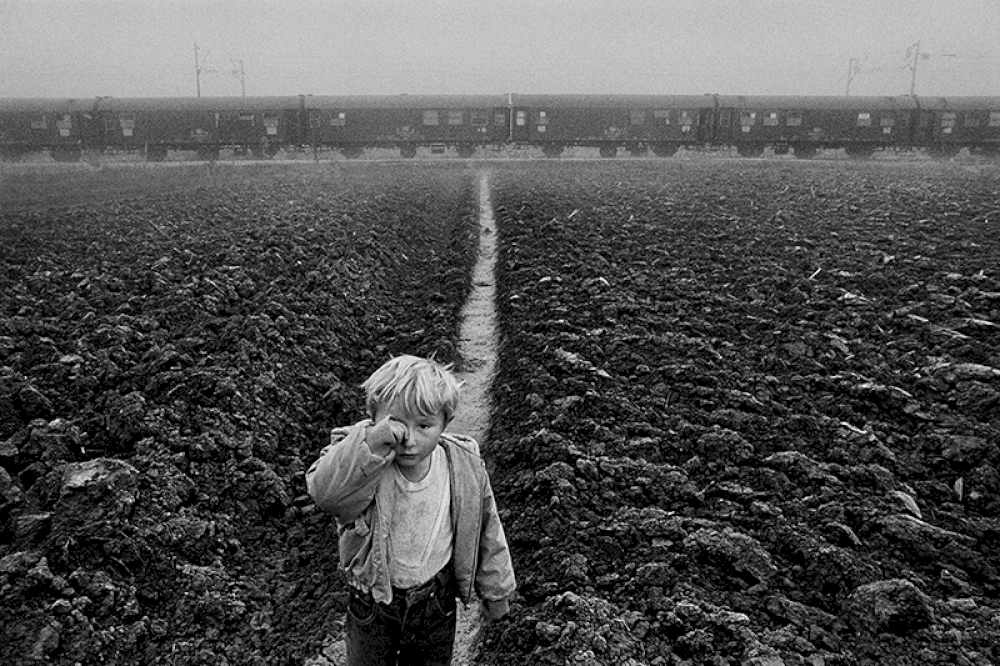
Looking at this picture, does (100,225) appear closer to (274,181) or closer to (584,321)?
(584,321)

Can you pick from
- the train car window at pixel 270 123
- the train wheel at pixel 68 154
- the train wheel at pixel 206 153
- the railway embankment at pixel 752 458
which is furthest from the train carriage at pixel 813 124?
the train wheel at pixel 68 154

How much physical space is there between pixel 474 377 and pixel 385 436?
5.90m

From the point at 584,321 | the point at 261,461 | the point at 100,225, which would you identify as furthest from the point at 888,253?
the point at 100,225

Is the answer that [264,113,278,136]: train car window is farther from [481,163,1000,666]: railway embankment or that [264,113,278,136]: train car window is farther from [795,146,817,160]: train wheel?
[481,163,1000,666]: railway embankment

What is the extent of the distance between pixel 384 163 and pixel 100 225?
84.3ft

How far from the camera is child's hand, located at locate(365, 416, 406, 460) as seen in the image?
2488 millimetres

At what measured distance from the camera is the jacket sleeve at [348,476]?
2.54m

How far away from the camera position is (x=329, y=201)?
20953 millimetres

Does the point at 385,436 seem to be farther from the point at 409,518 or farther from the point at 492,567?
the point at 492,567


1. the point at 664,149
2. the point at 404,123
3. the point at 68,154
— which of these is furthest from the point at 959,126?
the point at 68,154

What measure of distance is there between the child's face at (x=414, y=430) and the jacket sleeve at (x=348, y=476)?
9 centimetres

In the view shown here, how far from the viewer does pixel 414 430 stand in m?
2.62

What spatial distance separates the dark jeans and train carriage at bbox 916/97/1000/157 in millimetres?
51127

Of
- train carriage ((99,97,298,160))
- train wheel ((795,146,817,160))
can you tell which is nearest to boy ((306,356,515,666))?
train carriage ((99,97,298,160))
